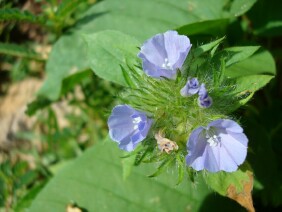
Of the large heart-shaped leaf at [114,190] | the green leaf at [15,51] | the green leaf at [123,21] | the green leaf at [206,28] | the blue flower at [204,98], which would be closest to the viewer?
the blue flower at [204,98]

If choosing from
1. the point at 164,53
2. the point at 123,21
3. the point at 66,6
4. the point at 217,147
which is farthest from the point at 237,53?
the point at 66,6

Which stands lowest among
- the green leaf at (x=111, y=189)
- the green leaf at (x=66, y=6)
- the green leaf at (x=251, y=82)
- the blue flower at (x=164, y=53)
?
the green leaf at (x=111, y=189)

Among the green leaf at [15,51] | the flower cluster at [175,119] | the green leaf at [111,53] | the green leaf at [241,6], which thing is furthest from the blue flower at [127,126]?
the green leaf at [15,51]

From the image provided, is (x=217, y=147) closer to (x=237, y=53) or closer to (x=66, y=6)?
(x=237, y=53)

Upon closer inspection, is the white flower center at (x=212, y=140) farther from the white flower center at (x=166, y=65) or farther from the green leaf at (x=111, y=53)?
the green leaf at (x=111, y=53)

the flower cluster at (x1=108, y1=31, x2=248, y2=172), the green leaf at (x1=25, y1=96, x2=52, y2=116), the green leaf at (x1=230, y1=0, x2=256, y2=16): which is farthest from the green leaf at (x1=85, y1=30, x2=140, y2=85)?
the green leaf at (x1=25, y1=96, x2=52, y2=116)
